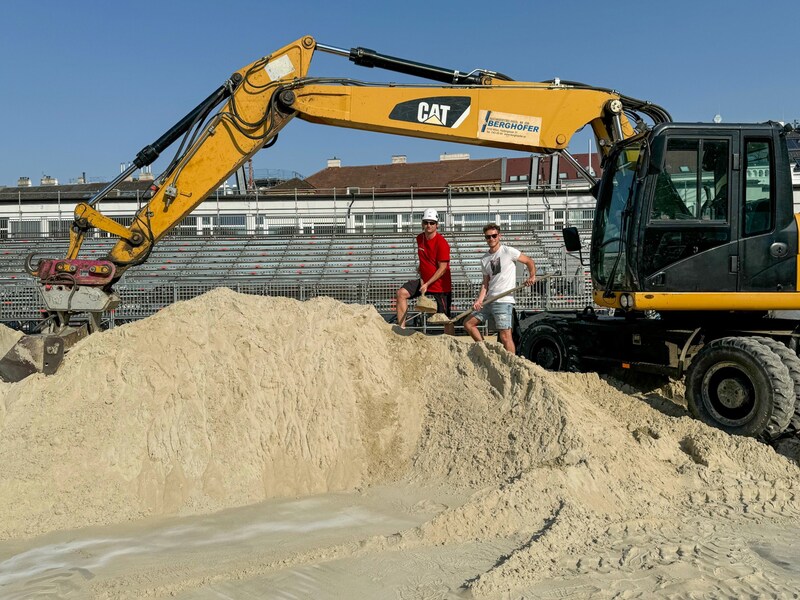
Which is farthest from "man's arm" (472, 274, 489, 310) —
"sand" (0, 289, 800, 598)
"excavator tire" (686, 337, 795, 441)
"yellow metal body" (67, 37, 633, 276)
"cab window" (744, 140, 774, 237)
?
"cab window" (744, 140, 774, 237)

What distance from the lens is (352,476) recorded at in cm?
595

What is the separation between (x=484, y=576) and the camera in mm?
3920

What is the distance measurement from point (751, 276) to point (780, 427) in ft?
4.58

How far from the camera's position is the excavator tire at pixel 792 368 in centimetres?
618

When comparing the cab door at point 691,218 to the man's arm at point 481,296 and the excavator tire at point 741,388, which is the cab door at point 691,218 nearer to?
the excavator tire at point 741,388

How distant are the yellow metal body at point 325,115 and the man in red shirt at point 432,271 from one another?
118 centimetres

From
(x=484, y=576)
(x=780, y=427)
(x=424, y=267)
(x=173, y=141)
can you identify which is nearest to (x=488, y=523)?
(x=484, y=576)

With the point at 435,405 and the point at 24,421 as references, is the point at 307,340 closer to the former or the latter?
the point at 435,405

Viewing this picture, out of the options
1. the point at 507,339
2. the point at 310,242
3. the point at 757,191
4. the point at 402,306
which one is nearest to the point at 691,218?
the point at 757,191

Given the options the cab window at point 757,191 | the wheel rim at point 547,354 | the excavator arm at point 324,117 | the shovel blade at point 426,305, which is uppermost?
the excavator arm at point 324,117

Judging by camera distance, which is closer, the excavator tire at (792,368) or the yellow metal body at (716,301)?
the excavator tire at (792,368)

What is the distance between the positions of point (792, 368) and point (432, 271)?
3766 mm

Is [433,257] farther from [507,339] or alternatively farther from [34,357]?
[34,357]

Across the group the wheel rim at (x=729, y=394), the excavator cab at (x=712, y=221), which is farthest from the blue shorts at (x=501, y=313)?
the wheel rim at (x=729, y=394)
